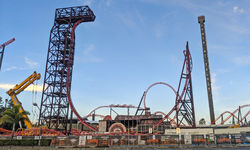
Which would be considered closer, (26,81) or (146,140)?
(146,140)

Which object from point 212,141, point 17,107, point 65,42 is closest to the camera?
point 212,141

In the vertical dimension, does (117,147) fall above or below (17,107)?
below

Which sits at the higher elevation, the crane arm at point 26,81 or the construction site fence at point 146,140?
the crane arm at point 26,81

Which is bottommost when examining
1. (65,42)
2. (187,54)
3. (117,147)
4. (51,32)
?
(117,147)

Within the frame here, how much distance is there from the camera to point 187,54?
49.4 m

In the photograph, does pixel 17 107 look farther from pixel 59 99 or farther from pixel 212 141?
pixel 212 141

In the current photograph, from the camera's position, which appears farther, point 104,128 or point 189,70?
point 104,128

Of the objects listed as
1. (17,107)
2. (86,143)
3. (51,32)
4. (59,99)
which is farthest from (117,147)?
(51,32)

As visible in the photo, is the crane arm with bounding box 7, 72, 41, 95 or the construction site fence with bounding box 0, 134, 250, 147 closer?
the construction site fence with bounding box 0, 134, 250, 147

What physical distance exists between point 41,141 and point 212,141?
71.2 ft

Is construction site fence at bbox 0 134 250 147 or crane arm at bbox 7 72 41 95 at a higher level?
crane arm at bbox 7 72 41 95

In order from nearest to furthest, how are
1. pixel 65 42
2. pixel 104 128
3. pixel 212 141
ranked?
1. pixel 212 141
2. pixel 65 42
3. pixel 104 128

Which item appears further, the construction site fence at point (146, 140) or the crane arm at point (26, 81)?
the crane arm at point (26, 81)

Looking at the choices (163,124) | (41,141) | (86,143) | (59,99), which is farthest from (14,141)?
(163,124)
